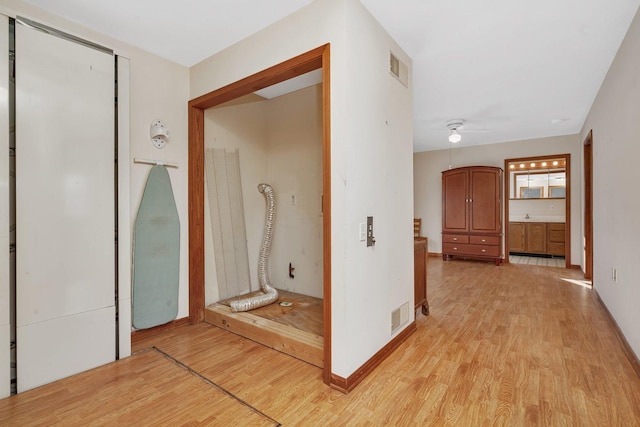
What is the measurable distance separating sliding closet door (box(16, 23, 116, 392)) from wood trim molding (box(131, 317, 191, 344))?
0.34m

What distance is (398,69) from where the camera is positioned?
99.6 inches

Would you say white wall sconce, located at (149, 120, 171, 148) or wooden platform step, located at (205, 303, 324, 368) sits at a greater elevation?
white wall sconce, located at (149, 120, 171, 148)

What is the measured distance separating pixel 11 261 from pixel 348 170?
210cm

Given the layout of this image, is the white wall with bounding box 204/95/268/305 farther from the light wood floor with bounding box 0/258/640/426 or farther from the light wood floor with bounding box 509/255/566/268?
the light wood floor with bounding box 509/255/566/268

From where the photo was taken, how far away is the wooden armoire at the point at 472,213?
584cm

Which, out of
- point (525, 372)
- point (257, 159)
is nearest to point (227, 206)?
point (257, 159)

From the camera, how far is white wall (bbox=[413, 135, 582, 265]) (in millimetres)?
5457

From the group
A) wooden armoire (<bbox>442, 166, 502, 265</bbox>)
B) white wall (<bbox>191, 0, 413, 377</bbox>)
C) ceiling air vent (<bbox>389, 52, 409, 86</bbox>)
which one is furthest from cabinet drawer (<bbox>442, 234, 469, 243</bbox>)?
ceiling air vent (<bbox>389, 52, 409, 86</bbox>)

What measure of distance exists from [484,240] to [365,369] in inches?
192

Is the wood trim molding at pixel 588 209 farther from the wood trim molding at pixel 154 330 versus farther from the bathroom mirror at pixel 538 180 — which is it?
the wood trim molding at pixel 154 330

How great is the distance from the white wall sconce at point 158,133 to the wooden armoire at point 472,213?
537cm

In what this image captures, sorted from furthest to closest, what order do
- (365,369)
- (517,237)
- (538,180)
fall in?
(538,180), (517,237), (365,369)

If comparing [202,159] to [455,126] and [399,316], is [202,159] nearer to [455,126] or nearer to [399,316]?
[399,316]

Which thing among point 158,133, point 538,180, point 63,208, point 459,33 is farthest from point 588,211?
point 63,208
